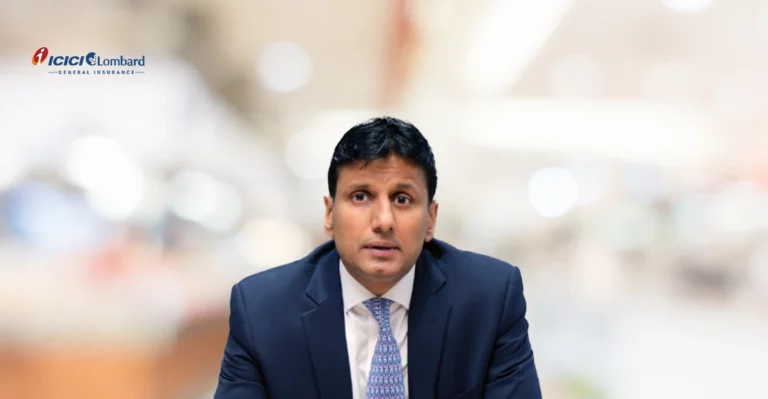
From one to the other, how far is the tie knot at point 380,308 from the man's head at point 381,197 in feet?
0.36

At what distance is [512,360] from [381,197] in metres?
0.56

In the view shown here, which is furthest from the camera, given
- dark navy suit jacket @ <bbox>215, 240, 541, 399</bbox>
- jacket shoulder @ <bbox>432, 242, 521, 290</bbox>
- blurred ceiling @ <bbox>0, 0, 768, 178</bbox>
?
blurred ceiling @ <bbox>0, 0, 768, 178</bbox>

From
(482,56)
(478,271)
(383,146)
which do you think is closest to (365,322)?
(478,271)

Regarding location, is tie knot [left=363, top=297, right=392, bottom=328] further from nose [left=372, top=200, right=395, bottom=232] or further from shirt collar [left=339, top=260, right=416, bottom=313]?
nose [left=372, top=200, right=395, bottom=232]

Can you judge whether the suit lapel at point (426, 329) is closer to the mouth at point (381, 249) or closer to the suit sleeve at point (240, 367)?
the mouth at point (381, 249)

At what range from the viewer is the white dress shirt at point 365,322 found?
1688mm

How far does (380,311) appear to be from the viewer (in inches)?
67.1

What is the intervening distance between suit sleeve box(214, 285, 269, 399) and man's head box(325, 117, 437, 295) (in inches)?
12.7

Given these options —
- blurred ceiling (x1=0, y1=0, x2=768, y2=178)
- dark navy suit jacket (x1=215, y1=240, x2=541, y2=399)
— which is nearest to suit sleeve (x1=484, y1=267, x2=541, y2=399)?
dark navy suit jacket (x1=215, y1=240, x2=541, y2=399)

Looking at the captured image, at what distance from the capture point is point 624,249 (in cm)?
234

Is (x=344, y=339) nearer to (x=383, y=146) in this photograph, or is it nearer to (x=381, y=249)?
(x=381, y=249)

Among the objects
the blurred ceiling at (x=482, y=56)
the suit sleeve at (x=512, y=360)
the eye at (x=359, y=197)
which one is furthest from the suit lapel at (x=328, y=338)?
the blurred ceiling at (x=482, y=56)

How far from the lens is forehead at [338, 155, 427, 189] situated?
157 cm

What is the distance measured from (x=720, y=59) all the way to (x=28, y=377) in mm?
2772
